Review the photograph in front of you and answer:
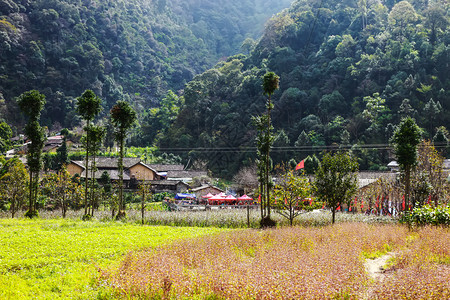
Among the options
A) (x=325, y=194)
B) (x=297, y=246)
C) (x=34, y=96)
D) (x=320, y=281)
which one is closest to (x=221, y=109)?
(x=34, y=96)

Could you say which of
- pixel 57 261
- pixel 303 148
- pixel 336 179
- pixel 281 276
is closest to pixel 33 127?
pixel 57 261

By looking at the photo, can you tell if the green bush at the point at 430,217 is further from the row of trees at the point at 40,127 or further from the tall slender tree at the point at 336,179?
the row of trees at the point at 40,127

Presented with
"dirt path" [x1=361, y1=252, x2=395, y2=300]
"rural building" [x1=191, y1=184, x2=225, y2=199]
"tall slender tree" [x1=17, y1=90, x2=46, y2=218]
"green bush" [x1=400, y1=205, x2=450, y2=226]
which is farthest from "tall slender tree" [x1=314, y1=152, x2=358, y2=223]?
"rural building" [x1=191, y1=184, x2=225, y2=199]

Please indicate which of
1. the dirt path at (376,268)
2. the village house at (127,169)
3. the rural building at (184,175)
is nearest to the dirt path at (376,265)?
the dirt path at (376,268)

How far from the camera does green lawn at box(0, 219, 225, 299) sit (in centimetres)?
807

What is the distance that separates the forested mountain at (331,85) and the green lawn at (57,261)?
161 ft

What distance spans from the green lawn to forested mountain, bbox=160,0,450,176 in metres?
49.0

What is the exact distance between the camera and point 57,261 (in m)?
10.6

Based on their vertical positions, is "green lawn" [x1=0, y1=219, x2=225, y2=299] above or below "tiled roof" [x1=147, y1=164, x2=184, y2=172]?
below

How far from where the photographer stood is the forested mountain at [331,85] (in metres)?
61.5

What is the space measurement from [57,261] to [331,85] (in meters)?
72.5

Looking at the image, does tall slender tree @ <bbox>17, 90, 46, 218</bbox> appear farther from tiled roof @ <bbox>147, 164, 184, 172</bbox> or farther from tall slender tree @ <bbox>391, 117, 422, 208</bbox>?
tiled roof @ <bbox>147, 164, 184, 172</bbox>

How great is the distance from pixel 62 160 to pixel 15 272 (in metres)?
53.1

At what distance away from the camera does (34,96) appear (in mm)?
25781
